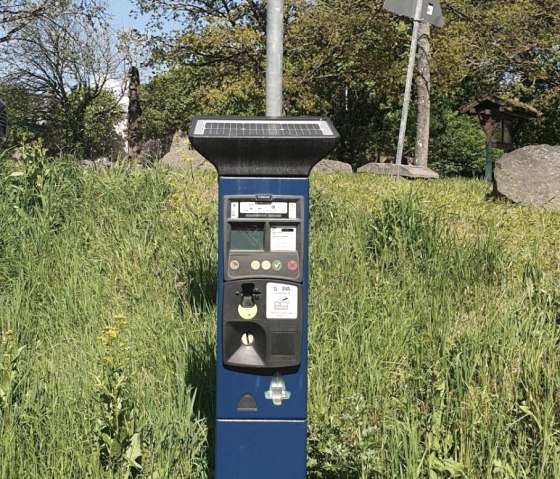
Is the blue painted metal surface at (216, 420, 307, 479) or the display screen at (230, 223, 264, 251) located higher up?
the display screen at (230, 223, 264, 251)

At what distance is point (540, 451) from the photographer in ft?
9.50

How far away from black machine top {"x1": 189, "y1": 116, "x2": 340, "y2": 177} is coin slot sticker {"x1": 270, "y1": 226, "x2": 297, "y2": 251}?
206 mm

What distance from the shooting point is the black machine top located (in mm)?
2432

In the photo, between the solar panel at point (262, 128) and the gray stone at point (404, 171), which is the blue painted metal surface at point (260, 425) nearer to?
the solar panel at point (262, 128)

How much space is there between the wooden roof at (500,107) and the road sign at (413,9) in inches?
296

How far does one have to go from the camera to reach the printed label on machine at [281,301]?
248cm

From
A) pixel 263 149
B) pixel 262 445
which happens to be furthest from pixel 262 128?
pixel 262 445

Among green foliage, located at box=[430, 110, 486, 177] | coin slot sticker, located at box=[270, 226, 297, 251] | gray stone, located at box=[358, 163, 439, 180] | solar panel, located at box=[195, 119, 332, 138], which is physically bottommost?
coin slot sticker, located at box=[270, 226, 297, 251]

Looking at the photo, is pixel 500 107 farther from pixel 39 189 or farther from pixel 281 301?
pixel 281 301

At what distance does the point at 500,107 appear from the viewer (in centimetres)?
1572

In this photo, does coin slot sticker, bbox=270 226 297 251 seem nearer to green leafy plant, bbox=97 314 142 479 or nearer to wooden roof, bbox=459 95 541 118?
green leafy plant, bbox=97 314 142 479

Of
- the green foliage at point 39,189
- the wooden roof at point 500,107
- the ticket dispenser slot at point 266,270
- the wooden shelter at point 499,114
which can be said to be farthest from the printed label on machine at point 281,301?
the wooden roof at point 500,107

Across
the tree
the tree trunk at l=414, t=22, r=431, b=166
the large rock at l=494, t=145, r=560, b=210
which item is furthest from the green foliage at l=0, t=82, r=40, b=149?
the large rock at l=494, t=145, r=560, b=210

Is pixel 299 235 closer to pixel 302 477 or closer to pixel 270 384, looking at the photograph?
pixel 270 384
